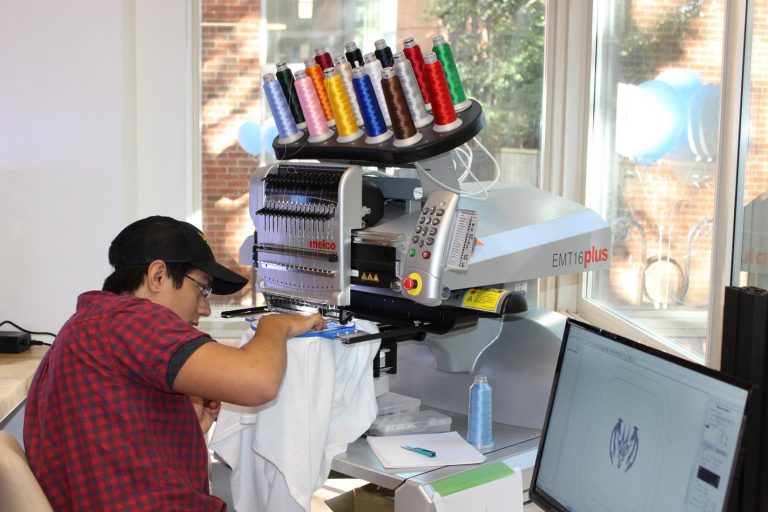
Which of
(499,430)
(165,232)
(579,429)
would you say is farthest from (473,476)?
(165,232)

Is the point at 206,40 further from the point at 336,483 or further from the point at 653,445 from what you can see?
the point at 653,445

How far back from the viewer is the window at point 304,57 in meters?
3.49

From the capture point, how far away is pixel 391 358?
2.01 m

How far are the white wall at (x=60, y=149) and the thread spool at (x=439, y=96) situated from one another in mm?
1727

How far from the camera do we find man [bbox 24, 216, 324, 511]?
1520mm

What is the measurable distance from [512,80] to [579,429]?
2454 mm

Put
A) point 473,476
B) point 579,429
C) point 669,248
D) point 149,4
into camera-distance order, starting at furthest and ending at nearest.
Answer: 1. point 149,4
2. point 669,248
3. point 473,476
4. point 579,429

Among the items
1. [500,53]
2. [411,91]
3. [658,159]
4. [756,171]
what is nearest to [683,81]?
[658,159]

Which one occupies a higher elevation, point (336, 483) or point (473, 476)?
point (473, 476)

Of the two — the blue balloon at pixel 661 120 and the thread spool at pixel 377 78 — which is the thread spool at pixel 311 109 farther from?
the blue balloon at pixel 661 120

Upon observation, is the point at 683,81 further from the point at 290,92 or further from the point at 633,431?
the point at 633,431

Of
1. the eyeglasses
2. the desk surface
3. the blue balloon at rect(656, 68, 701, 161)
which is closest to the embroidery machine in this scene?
the eyeglasses

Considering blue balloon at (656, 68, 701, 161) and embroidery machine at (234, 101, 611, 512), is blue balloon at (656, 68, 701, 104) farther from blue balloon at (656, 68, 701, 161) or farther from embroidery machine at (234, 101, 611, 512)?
embroidery machine at (234, 101, 611, 512)

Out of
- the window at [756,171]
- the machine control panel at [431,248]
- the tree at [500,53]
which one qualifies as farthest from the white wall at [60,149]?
the window at [756,171]
